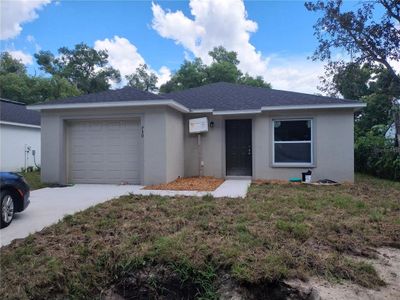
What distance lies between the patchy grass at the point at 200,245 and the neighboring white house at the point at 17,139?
38.0 feet

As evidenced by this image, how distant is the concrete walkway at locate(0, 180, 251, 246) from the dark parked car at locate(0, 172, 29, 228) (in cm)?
19

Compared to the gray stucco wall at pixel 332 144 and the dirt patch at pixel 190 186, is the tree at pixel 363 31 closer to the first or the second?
the gray stucco wall at pixel 332 144

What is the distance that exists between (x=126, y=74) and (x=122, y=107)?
3352 cm

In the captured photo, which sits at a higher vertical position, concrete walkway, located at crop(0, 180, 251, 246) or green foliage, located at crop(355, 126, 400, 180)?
green foliage, located at crop(355, 126, 400, 180)

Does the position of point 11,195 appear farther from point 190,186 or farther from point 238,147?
point 238,147

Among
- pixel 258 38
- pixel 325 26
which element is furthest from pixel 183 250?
pixel 258 38

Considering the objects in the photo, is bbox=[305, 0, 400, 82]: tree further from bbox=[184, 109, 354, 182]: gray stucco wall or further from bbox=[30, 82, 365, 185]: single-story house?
bbox=[184, 109, 354, 182]: gray stucco wall

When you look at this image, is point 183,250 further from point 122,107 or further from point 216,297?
point 122,107

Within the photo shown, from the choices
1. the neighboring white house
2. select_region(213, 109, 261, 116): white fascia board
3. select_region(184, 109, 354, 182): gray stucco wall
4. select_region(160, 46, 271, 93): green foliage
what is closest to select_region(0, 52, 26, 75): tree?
select_region(160, 46, 271, 93): green foliage

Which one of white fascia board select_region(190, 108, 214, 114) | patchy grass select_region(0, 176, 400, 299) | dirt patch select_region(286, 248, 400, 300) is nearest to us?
dirt patch select_region(286, 248, 400, 300)

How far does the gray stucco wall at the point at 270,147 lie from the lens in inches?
400

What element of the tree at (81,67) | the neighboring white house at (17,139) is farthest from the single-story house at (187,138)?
the tree at (81,67)

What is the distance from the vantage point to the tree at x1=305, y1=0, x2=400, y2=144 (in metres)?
9.75

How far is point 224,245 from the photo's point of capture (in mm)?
3824
